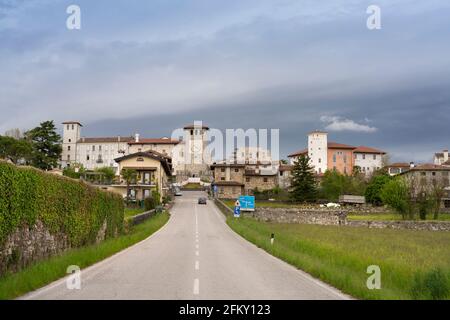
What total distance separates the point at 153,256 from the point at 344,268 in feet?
26.4

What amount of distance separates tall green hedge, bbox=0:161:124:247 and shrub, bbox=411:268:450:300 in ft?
33.8

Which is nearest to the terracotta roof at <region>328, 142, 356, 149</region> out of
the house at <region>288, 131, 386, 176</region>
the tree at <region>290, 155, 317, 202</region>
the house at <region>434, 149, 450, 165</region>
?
the house at <region>288, 131, 386, 176</region>

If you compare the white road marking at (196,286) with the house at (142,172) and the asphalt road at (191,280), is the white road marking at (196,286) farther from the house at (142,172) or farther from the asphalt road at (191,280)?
the house at (142,172)

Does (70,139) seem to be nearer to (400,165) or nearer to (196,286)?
(400,165)

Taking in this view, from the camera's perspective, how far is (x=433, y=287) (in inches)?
474

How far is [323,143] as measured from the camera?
162 meters

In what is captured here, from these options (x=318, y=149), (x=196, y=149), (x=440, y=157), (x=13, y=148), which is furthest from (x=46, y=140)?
(x=440, y=157)

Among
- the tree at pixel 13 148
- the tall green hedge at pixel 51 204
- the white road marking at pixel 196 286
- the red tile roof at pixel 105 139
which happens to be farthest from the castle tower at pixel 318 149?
the white road marking at pixel 196 286

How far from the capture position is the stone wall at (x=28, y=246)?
1398 cm

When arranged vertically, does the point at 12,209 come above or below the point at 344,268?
above

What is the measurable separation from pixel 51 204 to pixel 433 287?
487 inches

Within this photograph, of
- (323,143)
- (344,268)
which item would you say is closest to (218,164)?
(323,143)

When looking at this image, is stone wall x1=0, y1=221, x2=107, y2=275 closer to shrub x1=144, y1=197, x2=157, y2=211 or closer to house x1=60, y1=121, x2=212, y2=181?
shrub x1=144, y1=197, x2=157, y2=211
